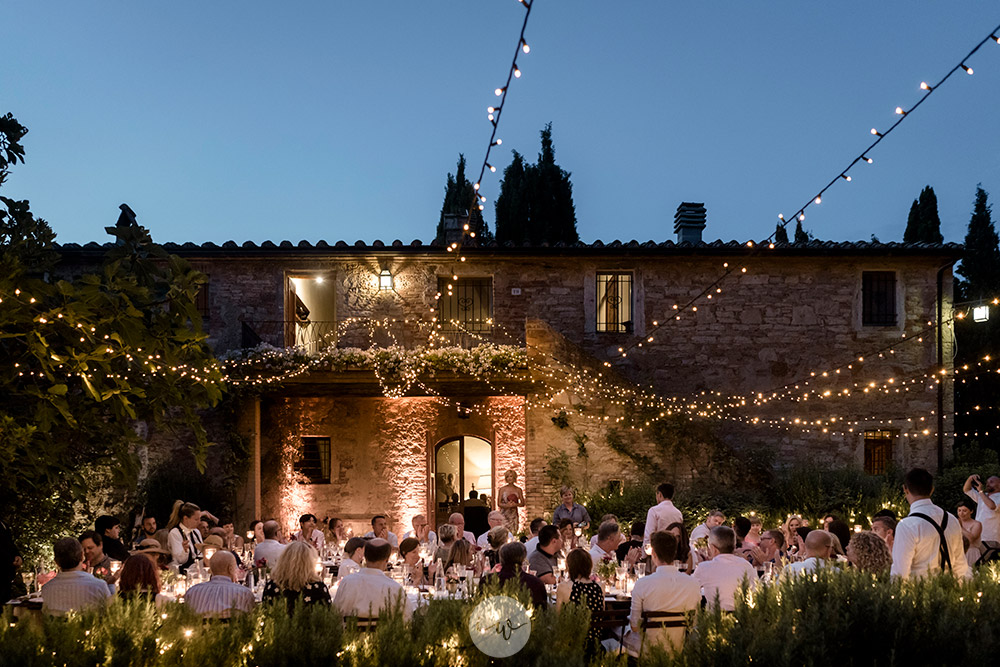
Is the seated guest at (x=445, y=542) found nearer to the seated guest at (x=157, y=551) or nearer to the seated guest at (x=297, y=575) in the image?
the seated guest at (x=297, y=575)

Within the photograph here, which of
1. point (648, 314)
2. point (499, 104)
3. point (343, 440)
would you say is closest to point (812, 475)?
point (648, 314)

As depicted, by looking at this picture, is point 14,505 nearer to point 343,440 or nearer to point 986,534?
point 343,440

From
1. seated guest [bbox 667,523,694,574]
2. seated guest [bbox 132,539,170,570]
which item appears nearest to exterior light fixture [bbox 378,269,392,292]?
seated guest [bbox 132,539,170,570]

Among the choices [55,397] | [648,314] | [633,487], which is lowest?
[633,487]

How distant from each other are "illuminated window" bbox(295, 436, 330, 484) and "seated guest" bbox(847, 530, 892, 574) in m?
11.1

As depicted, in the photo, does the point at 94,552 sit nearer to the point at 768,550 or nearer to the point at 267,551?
the point at 267,551

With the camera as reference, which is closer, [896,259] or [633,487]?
[633,487]

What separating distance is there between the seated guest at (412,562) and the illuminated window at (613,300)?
859 centimetres

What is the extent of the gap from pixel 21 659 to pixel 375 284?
11837mm

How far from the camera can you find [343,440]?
15.2m

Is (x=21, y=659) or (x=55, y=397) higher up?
(x=55, y=397)

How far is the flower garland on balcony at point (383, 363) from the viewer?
1325 centimetres

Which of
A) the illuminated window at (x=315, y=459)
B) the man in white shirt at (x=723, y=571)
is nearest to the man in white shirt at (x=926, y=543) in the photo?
the man in white shirt at (x=723, y=571)

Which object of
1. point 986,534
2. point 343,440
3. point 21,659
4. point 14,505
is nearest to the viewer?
point 21,659
